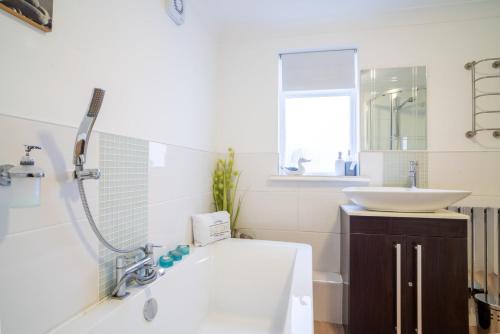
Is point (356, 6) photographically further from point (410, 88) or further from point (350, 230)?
point (350, 230)

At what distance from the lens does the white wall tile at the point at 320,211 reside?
74.6 inches

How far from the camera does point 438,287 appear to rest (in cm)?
137

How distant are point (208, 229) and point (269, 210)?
0.61m

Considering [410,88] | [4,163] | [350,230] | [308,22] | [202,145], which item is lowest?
[350,230]

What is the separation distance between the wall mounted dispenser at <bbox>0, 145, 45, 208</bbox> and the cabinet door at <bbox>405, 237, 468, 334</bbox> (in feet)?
5.79

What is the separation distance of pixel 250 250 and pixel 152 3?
4.98 feet

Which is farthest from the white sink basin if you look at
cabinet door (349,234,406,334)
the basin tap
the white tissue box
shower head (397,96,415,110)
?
the white tissue box

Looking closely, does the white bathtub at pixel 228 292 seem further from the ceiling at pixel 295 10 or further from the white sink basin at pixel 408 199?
the ceiling at pixel 295 10

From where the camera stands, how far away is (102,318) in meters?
0.81

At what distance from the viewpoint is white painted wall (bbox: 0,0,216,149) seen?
67cm

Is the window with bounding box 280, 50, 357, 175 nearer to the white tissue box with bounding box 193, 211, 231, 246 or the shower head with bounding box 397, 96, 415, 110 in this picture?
the shower head with bounding box 397, 96, 415, 110

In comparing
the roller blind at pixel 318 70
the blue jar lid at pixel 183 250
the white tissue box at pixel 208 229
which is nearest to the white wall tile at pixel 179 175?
the white tissue box at pixel 208 229

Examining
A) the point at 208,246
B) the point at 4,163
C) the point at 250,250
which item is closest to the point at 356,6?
the point at 250,250

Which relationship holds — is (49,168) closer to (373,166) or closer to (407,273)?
(407,273)
